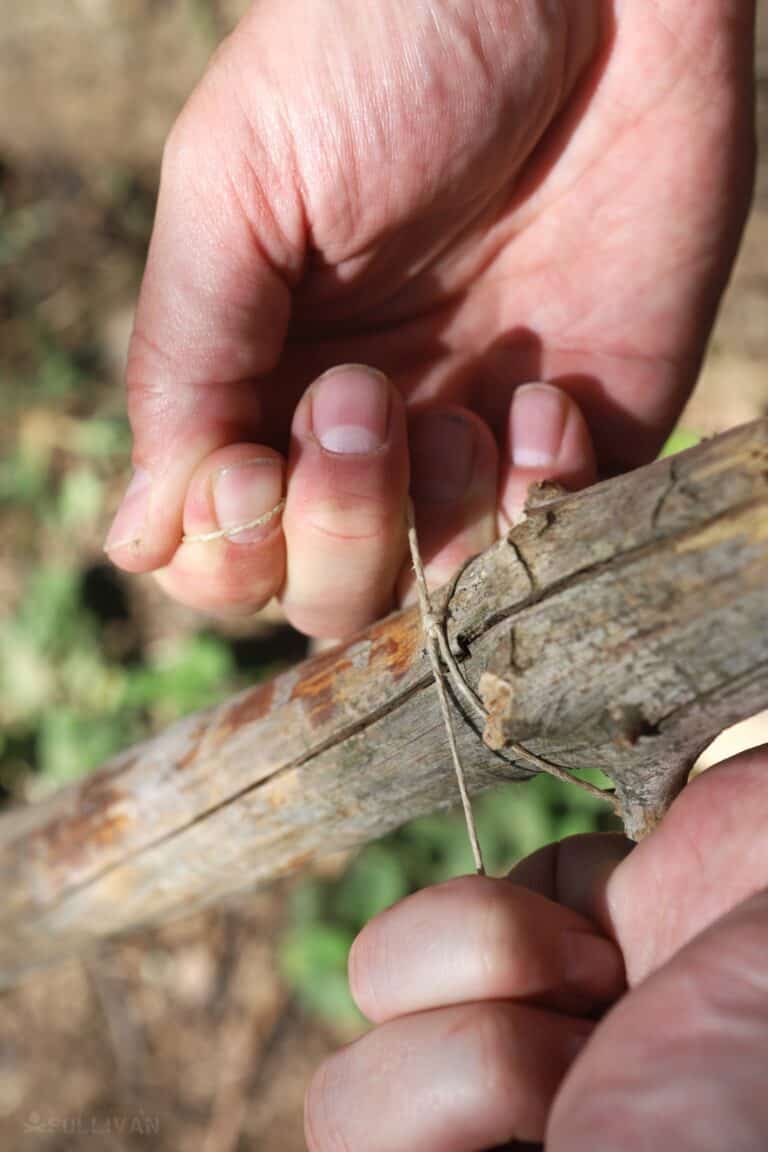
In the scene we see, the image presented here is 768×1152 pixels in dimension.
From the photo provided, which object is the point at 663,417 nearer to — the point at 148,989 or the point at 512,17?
the point at 512,17

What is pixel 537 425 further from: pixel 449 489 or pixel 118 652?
pixel 118 652

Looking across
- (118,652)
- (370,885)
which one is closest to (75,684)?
(118,652)

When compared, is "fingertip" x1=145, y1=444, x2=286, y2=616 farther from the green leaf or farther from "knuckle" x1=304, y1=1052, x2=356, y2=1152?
the green leaf

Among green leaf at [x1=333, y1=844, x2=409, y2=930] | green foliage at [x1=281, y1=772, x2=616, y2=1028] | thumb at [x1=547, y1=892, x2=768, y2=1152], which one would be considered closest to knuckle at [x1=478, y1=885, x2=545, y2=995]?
thumb at [x1=547, y1=892, x2=768, y2=1152]

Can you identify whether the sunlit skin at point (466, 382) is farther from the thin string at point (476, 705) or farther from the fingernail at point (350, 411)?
the thin string at point (476, 705)

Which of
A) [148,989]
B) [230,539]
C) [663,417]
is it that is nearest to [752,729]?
[663,417]

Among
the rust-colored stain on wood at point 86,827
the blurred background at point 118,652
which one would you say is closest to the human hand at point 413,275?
the rust-colored stain on wood at point 86,827

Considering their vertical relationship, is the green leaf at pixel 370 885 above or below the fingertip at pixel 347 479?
below
